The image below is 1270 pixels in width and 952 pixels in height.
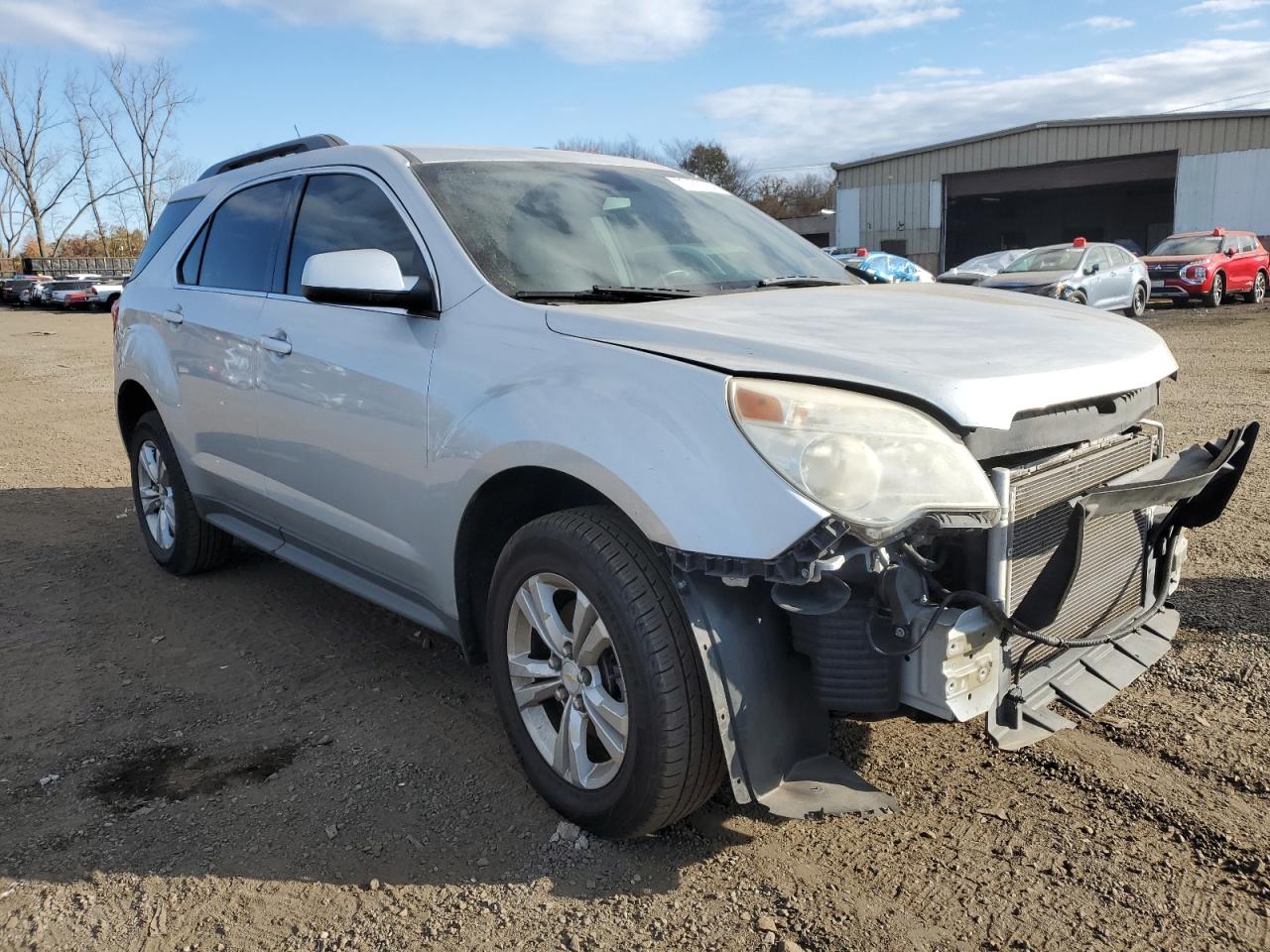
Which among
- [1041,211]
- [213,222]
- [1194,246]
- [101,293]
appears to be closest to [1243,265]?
[1194,246]

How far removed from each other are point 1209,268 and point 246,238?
72.4 ft

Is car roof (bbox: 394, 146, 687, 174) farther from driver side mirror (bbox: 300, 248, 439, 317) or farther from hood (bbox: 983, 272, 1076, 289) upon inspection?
hood (bbox: 983, 272, 1076, 289)

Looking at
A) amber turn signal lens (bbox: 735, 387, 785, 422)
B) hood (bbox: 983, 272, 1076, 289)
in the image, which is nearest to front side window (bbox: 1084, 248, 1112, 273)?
hood (bbox: 983, 272, 1076, 289)

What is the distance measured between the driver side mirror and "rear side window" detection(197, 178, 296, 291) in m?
1.06

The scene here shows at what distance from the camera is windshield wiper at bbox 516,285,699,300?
3.02 metres

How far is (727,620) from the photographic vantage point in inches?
91.6

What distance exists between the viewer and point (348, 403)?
337 cm

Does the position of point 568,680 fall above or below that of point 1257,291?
above

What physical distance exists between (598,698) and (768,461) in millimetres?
835

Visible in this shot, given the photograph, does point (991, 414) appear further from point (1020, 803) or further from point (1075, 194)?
point (1075, 194)

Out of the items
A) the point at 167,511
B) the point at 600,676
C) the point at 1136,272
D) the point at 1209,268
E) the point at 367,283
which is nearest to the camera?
the point at 600,676

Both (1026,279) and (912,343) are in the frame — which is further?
(1026,279)

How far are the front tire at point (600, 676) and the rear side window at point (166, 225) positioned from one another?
10.6 feet

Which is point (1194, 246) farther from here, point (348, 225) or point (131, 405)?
point (348, 225)
